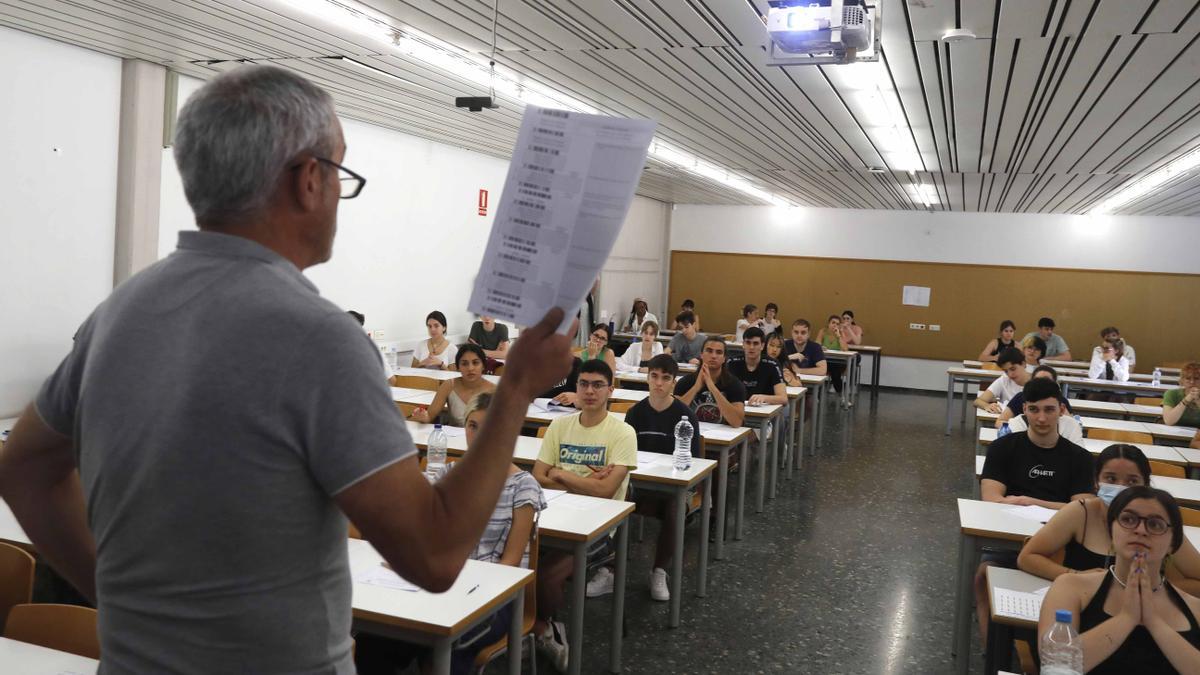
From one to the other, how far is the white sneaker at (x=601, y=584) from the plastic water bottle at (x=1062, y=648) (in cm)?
268

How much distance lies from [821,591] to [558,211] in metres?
4.85

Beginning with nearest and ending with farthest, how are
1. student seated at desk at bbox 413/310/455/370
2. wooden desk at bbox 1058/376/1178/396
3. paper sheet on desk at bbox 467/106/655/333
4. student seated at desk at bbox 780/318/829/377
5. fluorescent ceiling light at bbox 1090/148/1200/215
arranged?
paper sheet on desk at bbox 467/106/655/333, fluorescent ceiling light at bbox 1090/148/1200/215, student seated at desk at bbox 413/310/455/370, student seated at desk at bbox 780/318/829/377, wooden desk at bbox 1058/376/1178/396

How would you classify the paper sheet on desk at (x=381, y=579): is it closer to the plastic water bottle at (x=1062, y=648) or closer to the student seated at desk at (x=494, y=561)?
the student seated at desk at (x=494, y=561)

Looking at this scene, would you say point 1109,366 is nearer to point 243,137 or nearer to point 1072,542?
point 1072,542

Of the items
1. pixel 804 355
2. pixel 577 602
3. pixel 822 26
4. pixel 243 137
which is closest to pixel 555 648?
pixel 577 602

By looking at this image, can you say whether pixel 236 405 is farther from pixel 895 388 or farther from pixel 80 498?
pixel 895 388

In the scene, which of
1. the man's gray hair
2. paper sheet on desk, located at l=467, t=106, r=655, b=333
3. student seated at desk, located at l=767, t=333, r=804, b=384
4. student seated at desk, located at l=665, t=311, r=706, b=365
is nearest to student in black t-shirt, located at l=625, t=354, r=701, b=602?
student seated at desk, located at l=767, t=333, r=804, b=384

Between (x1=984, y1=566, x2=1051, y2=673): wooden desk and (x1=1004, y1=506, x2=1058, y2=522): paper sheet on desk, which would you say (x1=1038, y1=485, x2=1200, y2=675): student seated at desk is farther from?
(x1=1004, y1=506, x2=1058, y2=522): paper sheet on desk

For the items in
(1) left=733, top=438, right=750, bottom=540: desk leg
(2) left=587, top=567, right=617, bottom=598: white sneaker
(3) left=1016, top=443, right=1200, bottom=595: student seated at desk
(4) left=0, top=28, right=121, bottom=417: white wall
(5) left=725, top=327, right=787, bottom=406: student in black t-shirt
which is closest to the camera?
(3) left=1016, top=443, right=1200, bottom=595: student seated at desk

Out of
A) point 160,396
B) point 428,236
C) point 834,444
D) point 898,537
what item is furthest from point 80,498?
point 834,444

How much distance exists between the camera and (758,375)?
7.87m

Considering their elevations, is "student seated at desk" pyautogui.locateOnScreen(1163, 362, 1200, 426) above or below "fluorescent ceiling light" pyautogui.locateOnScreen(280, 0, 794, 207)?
below

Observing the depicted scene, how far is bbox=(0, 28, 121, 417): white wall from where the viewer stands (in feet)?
18.5

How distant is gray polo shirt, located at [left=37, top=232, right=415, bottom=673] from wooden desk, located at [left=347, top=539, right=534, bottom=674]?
1.47 m
